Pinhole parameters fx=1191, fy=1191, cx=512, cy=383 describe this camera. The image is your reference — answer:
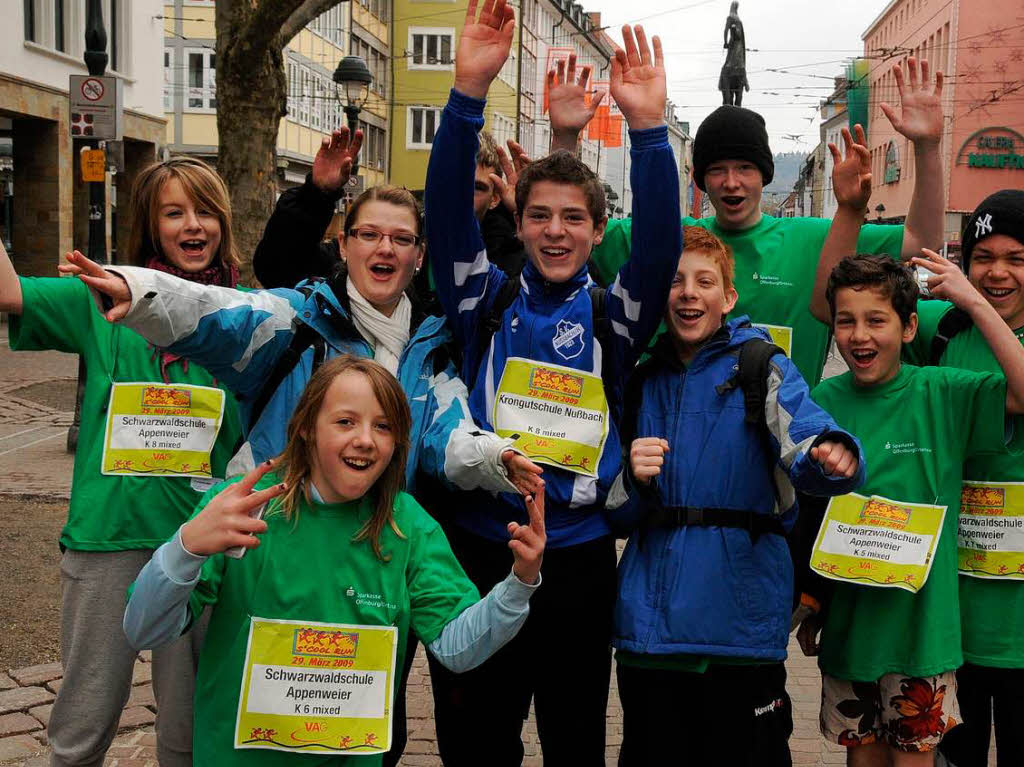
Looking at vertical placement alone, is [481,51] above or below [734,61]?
below

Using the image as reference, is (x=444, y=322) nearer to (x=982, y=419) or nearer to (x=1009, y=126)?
(x=982, y=419)

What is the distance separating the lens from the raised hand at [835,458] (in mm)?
2949

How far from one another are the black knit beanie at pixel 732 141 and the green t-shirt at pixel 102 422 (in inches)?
73.5

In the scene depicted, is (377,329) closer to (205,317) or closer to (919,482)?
(205,317)

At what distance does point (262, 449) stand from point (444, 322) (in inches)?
27.6

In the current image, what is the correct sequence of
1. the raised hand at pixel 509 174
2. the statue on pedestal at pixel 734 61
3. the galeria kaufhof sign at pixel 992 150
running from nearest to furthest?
1. the raised hand at pixel 509 174
2. the statue on pedestal at pixel 734 61
3. the galeria kaufhof sign at pixel 992 150

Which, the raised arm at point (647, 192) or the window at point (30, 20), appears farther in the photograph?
the window at point (30, 20)

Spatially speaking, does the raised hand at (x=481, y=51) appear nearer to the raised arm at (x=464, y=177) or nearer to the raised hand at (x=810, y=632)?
the raised arm at (x=464, y=177)

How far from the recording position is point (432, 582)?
2.99m

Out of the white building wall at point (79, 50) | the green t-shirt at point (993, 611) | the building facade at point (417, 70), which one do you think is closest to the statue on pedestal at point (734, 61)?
the white building wall at point (79, 50)

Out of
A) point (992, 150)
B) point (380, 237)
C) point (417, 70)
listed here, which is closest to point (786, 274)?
point (380, 237)

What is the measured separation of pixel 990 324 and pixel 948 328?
38 cm

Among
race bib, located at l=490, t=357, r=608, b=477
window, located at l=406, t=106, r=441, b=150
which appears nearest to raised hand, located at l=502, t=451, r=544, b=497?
race bib, located at l=490, t=357, r=608, b=477

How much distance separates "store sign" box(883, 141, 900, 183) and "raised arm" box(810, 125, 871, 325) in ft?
224
